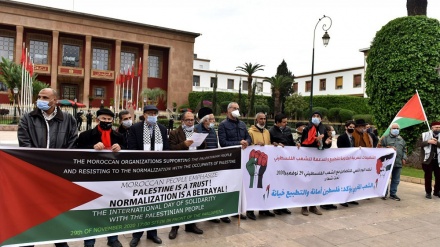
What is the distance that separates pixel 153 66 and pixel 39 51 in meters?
15.0

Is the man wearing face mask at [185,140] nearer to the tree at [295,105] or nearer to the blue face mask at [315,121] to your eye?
the blue face mask at [315,121]

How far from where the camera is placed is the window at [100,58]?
45466 millimetres

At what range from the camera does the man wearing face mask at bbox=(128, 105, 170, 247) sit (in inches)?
175

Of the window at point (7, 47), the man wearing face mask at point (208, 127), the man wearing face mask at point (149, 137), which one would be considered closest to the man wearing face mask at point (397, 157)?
the man wearing face mask at point (208, 127)

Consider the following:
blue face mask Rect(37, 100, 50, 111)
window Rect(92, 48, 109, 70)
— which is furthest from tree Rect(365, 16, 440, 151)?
window Rect(92, 48, 109, 70)

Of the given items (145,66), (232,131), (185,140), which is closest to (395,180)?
(232,131)

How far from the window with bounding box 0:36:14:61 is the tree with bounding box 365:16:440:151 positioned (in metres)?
43.0

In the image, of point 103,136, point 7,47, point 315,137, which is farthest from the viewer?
point 7,47

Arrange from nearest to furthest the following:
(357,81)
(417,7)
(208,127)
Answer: (208,127), (417,7), (357,81)

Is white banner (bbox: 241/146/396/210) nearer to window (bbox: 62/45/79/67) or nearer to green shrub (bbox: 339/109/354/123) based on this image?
green shrub (bbox: 339/109/354/123)

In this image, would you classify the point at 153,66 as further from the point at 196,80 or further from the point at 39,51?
the point at 39,51

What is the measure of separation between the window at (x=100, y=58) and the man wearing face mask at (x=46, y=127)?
4485cm

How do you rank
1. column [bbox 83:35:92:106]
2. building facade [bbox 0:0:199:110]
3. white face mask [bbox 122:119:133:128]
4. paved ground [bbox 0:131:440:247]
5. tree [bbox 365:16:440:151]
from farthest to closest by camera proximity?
column [bbox 83:35:92:106] → building facade [bbox 0:0:199:110] → tree [bbox 365:16:440:151] → white face mask [bbox 122:119:133:128] → paved ground [bbox 0:131:440:247]

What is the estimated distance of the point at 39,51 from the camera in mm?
42469
